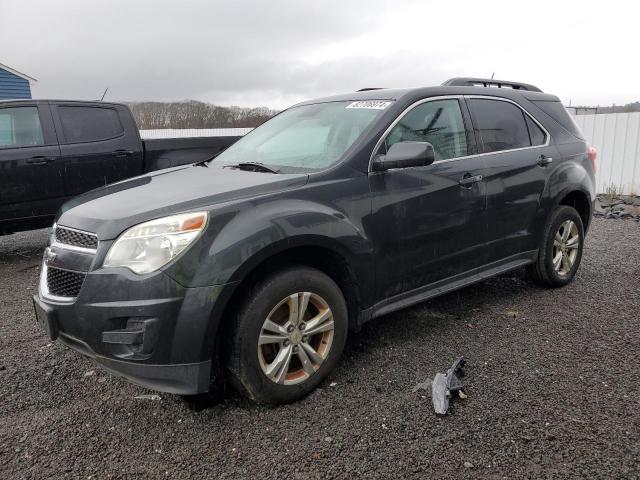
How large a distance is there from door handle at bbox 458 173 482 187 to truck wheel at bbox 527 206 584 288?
3.65 ft

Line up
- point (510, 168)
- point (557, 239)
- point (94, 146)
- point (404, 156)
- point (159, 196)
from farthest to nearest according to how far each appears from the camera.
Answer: point (94, 146)
point (557, 239)
point (510, 168)
point (404, 156)
point (159, 196)

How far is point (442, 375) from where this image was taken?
3023 millimetres

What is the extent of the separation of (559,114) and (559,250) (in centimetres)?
124

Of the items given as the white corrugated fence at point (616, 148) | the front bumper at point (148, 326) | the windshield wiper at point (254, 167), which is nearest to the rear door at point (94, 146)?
the windshield wiper at point (254, 167)

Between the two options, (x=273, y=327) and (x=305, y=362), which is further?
(x=305, y=362)

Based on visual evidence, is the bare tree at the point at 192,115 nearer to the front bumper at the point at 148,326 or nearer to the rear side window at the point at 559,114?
the rear side window at the point at 559,114

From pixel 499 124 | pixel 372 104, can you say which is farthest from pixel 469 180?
pixel 372 104

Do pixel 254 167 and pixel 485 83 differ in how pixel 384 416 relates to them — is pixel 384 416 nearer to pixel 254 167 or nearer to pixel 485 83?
pixel 254 167

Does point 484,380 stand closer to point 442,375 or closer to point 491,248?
point 442,375

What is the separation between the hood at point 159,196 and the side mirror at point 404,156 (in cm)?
50

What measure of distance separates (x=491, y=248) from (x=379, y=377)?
57.3 inches

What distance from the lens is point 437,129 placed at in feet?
11.8

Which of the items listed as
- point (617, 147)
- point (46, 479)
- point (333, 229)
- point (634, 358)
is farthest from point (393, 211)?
point (617, 147)

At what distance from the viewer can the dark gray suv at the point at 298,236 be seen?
244 cm
